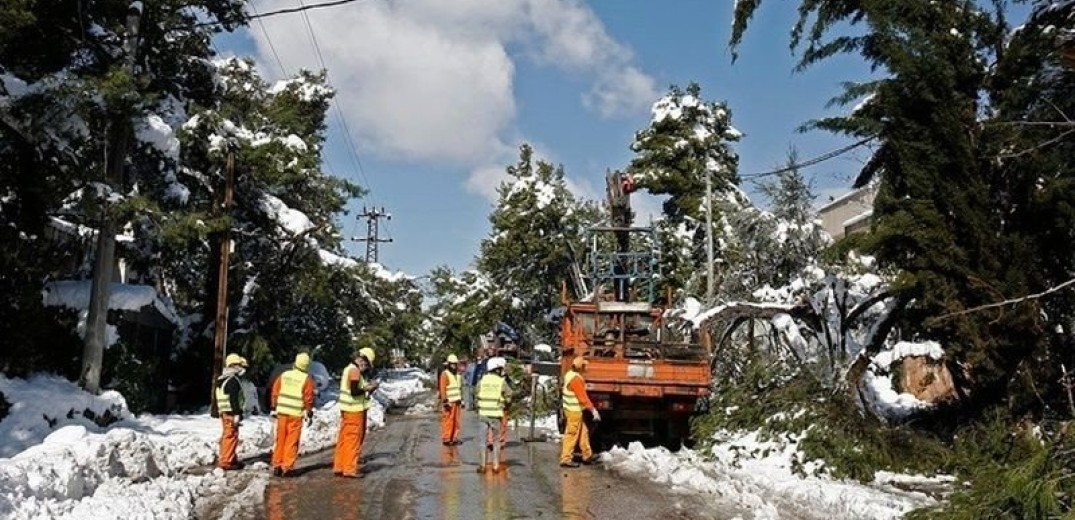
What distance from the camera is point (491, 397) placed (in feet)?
48.1

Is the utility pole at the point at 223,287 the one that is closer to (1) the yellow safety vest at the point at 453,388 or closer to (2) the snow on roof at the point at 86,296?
(2) the snow on roof at the point at 86,296

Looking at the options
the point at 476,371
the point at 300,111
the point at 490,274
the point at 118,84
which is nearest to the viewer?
the point at 118,84

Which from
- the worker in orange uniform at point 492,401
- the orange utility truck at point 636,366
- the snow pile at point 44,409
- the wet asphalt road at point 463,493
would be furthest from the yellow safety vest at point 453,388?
the snow pile at point 44,409

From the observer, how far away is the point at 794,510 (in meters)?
10.1

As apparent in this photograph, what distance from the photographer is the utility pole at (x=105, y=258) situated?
1809cm

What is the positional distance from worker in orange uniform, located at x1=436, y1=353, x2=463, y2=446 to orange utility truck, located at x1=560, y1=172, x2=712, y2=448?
215 cm

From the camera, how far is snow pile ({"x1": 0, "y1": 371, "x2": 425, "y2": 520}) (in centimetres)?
883

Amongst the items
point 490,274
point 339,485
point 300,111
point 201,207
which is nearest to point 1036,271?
point 339,485

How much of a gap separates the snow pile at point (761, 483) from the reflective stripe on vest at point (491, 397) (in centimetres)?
204

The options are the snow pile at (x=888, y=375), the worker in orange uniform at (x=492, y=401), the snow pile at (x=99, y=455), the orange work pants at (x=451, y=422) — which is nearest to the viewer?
the snow pile at (x=99, y=455)

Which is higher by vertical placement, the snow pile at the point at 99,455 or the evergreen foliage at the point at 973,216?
the evergreen foliage at the point at 973,216

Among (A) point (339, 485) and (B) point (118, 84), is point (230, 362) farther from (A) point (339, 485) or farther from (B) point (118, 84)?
(B) point (118, 84)

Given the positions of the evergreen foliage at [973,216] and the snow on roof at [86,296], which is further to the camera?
the snow on roof at [86,296]

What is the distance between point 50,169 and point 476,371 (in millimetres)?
12716
